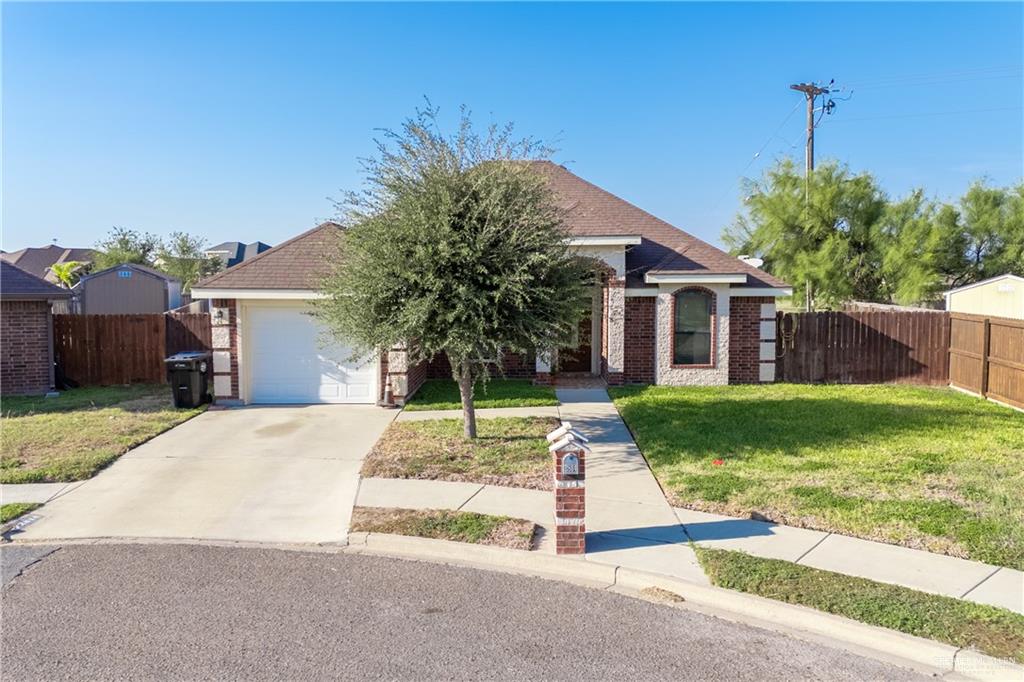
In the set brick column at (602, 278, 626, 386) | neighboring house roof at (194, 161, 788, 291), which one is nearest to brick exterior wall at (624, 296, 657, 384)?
brick column at (602, 278, 626, 386)

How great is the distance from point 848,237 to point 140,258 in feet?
128

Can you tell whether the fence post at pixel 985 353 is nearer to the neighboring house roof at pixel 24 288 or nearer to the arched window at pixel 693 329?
the arched window at pixel 693 329

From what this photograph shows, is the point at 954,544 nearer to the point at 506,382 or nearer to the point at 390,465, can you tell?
the point at 390,465

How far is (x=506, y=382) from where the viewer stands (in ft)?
55.6

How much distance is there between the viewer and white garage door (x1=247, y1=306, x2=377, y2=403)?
1481 cm

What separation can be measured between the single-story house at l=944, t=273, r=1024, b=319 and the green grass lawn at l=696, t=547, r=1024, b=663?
1391cm

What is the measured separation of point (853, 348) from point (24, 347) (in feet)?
62.7

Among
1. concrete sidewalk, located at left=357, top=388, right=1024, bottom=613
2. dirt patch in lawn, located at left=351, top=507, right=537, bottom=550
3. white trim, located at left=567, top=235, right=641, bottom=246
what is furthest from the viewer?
white trim, located at left=567, top=235, right=641, bottom=246

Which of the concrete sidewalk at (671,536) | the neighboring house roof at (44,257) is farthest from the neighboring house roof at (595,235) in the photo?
the neighboring house roof at (44,257)

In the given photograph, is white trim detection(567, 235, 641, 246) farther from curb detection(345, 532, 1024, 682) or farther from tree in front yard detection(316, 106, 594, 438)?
curb detection(345, 532, 1024, 682)

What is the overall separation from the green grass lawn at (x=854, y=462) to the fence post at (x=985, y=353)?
0.65m

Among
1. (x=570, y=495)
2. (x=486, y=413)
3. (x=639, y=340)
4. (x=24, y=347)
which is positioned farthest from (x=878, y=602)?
(x=24, y=347)

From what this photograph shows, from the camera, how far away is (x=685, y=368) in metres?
16.5

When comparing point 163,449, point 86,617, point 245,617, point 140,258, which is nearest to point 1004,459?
point 245,617
